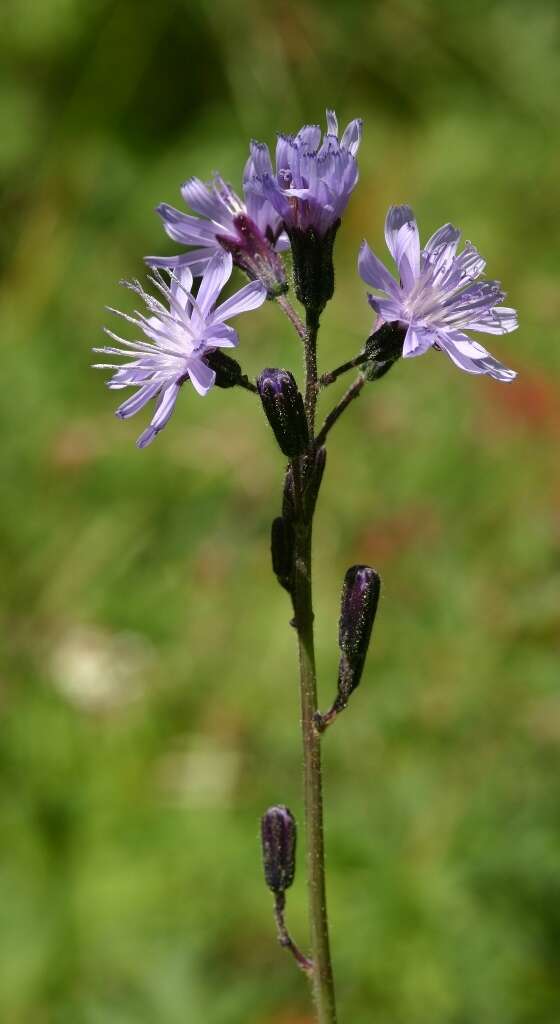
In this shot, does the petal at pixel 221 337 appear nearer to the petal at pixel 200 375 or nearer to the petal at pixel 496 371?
the petal at pixel 200 375

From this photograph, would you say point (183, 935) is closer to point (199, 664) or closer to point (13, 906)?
point (13, 906)

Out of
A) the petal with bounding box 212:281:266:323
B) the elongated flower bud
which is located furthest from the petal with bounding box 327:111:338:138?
the elongated flower bud

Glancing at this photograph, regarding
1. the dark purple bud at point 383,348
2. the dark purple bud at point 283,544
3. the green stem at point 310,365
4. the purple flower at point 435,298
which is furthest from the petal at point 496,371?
the dark purple bud at point 283,544

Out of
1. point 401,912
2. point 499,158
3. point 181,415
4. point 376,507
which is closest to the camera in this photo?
point 401,912

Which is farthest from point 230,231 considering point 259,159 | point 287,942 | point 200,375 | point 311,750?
point 287,942

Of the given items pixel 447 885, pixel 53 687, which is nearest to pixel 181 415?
pixel 53 687

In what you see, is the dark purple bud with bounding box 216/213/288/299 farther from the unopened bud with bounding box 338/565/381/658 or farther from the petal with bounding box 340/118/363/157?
the unopened bud with bounding box 338/565/381/658

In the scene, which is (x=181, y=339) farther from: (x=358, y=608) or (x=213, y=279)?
(x=358, y=608)
